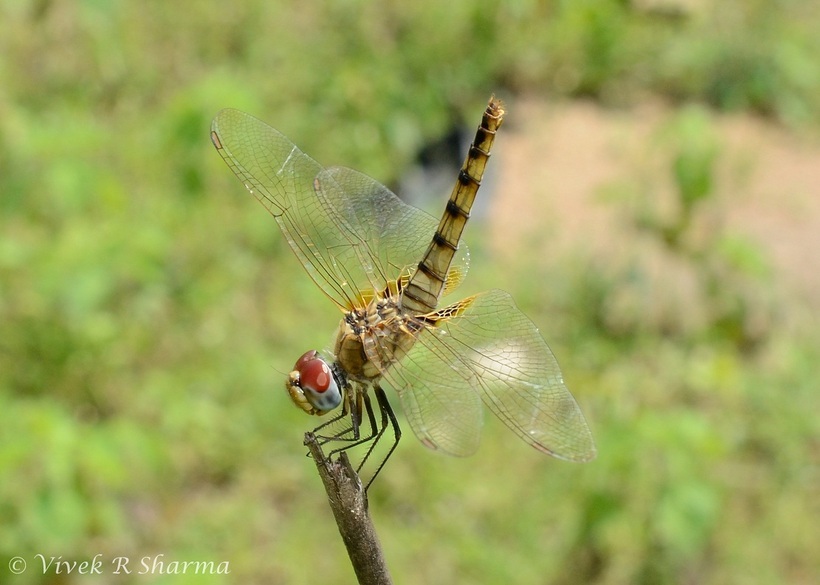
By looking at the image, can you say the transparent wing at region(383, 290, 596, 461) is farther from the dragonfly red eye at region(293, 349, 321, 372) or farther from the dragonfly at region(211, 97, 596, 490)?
the dragonfly red eye at region(293, 349, 321, 372)

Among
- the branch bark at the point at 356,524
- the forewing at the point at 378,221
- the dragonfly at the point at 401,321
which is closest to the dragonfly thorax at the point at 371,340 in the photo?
the dragonfly at the point at 401,321

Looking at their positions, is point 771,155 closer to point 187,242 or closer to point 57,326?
point 187,242

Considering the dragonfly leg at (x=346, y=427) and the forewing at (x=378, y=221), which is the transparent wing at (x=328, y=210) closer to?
the forewing at (x=378, y=221)

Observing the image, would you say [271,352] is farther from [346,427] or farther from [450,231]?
[346,427]

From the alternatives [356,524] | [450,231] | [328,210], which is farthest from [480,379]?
[356,524]

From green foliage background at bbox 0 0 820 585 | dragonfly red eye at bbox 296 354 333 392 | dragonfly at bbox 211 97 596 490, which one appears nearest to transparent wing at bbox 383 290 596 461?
dragonfly at bbox 211 97 596 490
